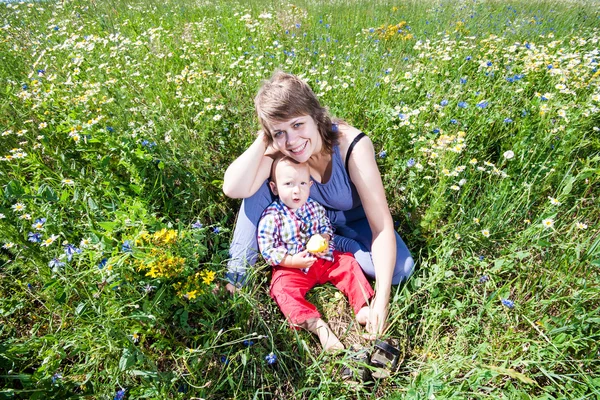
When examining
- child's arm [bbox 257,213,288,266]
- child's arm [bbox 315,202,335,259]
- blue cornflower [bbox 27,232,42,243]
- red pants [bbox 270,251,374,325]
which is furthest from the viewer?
child's arm [bbox 315,202,335,259]

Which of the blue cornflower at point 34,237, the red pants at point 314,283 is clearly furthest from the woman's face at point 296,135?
the blue cornflower at point 34,237

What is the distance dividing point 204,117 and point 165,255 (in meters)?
1.58

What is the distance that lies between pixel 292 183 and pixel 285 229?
307 mm

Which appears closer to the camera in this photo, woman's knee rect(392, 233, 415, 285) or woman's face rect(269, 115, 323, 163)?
woman's face rect(269, 115, 323, 163)

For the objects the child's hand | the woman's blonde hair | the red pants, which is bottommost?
the red pants

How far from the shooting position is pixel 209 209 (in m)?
2.31

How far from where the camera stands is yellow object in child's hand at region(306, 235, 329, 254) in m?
2.06

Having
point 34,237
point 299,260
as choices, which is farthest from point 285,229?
point 34,237

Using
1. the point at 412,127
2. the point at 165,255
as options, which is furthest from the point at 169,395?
the point at 412,127

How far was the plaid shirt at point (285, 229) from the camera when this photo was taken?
209 centimetres

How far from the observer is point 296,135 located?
1872 mm

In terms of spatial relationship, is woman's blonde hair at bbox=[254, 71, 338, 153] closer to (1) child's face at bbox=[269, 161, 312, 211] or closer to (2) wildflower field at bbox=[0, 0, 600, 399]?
(1) child's face at bbox=[269, 161, 312, 211]

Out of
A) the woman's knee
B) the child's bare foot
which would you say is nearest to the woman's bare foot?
the child's bare foot

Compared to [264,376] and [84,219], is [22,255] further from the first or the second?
[264,376]
